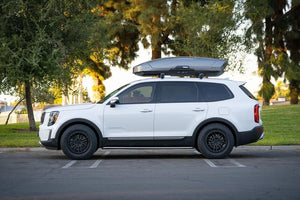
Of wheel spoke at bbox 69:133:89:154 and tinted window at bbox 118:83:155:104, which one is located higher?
tinted window at bbox 118:83:155:104

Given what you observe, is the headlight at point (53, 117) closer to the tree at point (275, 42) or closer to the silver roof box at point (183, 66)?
the silver roof box at point (183, 66)

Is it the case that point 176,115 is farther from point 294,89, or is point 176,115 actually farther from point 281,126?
point 294,89

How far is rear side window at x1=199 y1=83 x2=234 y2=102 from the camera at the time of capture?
43.4 ft

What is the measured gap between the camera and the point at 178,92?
522 inches

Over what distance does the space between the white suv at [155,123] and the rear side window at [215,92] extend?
56 mm

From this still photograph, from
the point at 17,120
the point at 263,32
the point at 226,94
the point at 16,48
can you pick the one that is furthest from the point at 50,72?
the point at 17,120

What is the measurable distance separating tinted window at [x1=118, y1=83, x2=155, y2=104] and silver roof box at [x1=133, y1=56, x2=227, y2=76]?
60 centimetres

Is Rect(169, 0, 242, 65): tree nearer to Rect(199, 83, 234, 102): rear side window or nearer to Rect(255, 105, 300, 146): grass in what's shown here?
Rect(255, 105, 300, 146): grass

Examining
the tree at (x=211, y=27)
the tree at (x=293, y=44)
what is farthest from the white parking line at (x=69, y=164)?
the tree at (x=293, y=44)

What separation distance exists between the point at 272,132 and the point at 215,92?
885 cm

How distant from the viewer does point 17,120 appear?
150 feet

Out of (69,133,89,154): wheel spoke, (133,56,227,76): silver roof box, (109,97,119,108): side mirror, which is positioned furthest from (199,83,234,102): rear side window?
(69,133,89,154): wheel spoke

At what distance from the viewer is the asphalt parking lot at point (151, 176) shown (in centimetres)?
805

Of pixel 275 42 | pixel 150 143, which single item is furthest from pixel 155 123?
pixel 275 42
